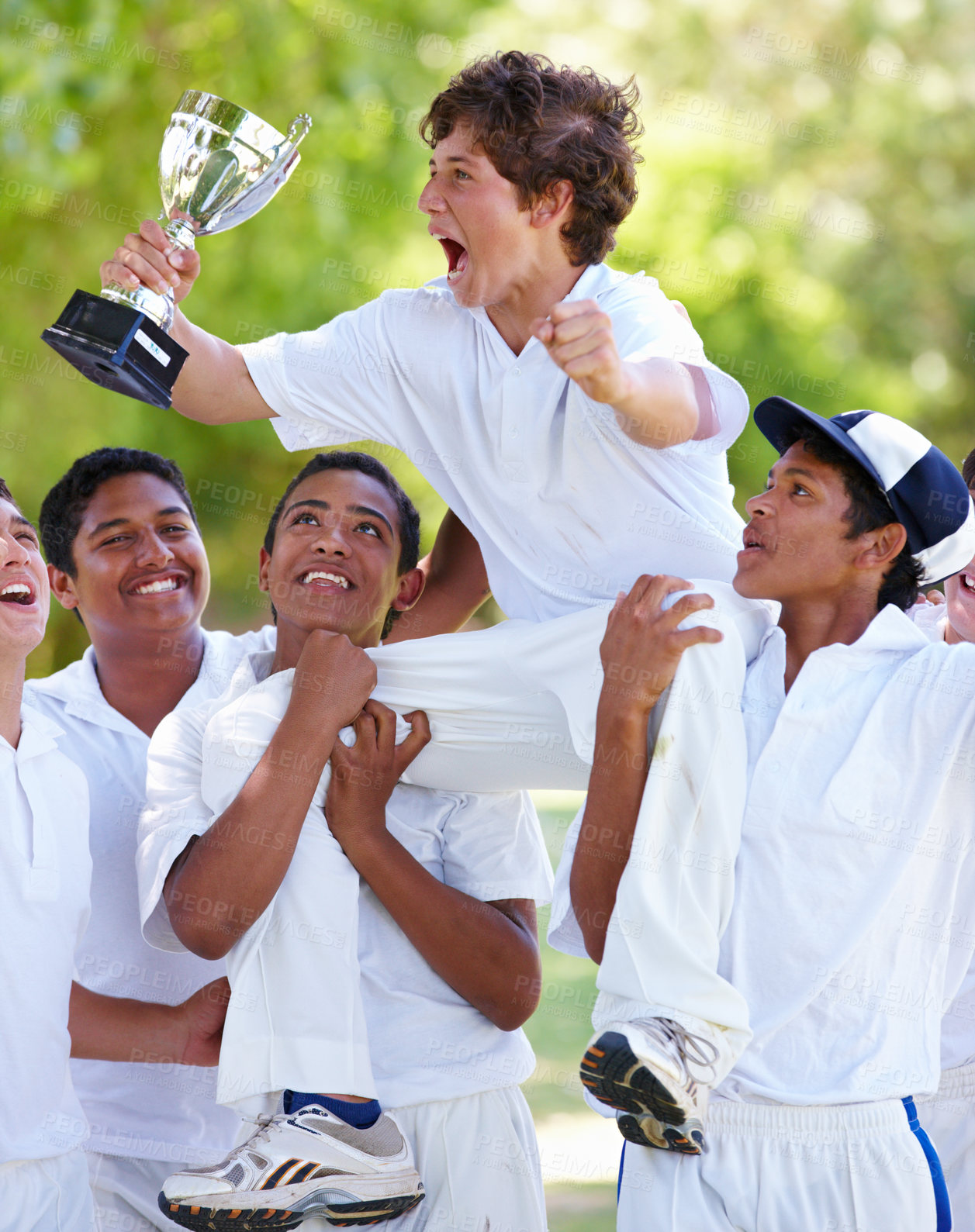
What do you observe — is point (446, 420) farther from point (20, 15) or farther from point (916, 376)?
point (916, 376)

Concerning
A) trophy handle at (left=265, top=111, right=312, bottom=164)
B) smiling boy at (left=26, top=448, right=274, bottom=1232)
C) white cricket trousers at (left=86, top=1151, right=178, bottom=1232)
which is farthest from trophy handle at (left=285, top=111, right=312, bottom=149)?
white cricket trousers at (left=86, top=1151, right=178, bottom=1232)

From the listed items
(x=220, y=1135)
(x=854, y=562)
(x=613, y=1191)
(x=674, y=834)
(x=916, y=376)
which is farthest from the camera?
(x=916, y=376)

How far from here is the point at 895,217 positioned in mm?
19953

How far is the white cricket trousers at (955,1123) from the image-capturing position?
9.37 ft

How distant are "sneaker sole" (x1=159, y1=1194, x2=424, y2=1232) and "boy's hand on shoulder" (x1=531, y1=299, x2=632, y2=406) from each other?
143 centimetres

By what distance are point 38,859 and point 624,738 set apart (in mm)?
1077

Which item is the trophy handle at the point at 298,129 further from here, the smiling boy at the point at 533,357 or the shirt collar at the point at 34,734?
the shirt collar at the point at 34,734

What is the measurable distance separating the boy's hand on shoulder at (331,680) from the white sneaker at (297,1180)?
2.35ft

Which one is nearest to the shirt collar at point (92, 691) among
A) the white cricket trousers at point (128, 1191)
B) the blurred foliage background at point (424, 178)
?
the white cricket trousers at point (128, 1191)

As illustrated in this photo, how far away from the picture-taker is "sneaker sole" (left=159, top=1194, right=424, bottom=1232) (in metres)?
2.30

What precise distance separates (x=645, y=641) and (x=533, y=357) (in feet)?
2.48

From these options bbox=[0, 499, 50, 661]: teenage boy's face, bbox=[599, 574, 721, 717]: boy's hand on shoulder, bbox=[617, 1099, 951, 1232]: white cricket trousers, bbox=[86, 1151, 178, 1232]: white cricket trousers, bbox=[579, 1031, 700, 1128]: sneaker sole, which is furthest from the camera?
bbox=[86, 1151, 178, 1232]: white cricket trousers

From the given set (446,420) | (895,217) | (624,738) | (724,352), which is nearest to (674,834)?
(624,738)

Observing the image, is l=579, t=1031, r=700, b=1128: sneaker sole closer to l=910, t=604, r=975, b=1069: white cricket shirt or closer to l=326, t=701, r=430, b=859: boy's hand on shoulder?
l=326, t=701, r=430, b=859: boy's hand on shoulder
